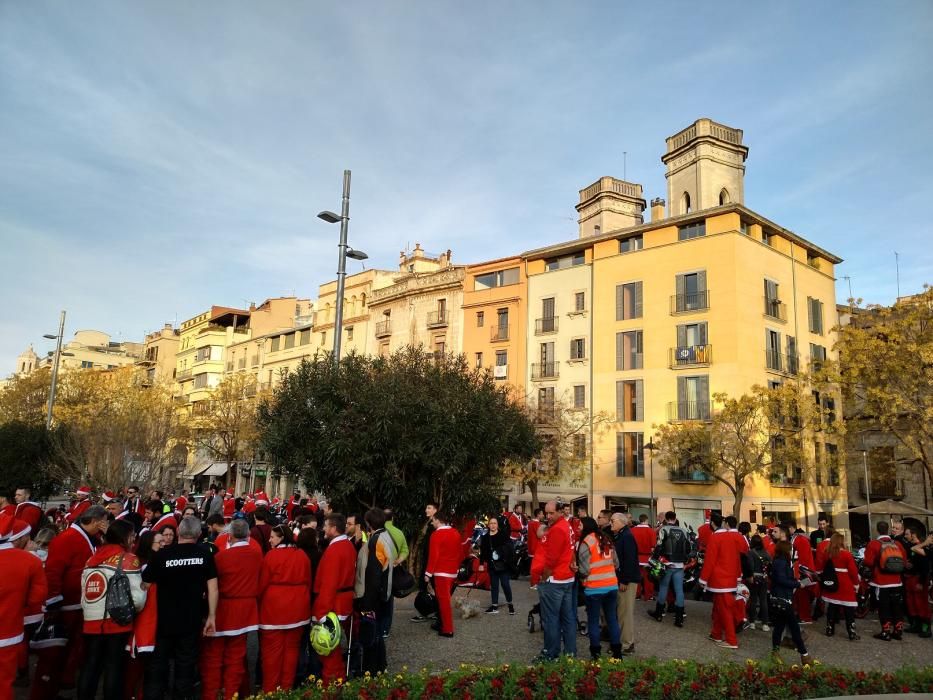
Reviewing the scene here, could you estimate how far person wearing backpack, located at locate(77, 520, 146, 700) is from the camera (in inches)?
258

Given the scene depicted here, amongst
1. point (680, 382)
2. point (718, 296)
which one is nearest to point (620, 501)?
point (680, 382)

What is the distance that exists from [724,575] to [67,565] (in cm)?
864

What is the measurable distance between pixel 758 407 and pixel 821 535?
17.7 metres

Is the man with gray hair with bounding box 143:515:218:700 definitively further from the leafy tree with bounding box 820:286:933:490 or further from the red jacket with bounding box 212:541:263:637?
the leafy tree with bounding box 820:286:933:490

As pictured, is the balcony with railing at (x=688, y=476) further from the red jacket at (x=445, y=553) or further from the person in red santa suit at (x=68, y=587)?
the person in red santa suit at (x=68, y=587)

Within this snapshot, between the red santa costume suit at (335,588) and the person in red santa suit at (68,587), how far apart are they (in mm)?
2563

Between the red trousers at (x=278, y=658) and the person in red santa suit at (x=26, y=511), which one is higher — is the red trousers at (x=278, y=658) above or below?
below

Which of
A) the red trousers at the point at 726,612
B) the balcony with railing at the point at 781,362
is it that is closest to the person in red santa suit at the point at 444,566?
the red trousers at the point at 726,612

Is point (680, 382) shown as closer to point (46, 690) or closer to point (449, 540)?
point (449, 540)

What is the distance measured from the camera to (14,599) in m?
6.00

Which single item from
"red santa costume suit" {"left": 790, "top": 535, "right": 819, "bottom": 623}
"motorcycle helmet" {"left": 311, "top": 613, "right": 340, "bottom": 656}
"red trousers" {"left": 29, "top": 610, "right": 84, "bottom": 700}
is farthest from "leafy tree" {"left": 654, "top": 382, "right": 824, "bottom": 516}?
"red trousers" {"left": 29, "top": 610, "right": 84, "bottom": 700}

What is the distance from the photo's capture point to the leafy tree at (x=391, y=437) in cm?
1512

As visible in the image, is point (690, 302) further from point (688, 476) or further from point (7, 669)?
point (7, 669)

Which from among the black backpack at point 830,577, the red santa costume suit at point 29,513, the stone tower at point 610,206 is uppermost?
the stone tower at point 610,206
